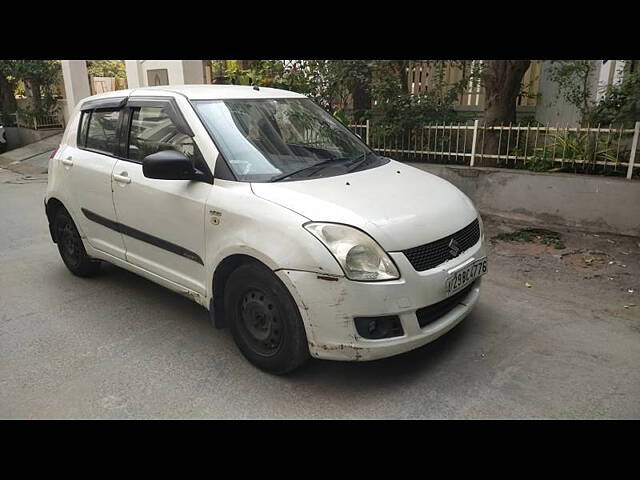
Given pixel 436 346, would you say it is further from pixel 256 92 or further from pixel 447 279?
pixel 256 92

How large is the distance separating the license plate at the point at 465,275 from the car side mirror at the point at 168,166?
1.78m

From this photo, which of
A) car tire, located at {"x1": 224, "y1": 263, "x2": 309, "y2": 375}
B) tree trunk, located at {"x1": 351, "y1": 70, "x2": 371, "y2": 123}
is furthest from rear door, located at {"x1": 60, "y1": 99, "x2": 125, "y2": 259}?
tree trunk, located at {"x1": 351, "y1": 70, "x2": 371, "y2": 123}

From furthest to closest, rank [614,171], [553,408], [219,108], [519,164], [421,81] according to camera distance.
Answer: [421,81] < [519,164] < [614,171] < [219,108] < [553,408]

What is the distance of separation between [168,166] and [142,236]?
0.86m

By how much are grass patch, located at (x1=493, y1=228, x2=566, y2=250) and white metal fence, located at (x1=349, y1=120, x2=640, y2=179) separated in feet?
3.19

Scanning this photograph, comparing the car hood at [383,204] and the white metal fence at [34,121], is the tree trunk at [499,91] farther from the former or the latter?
the white metal fence at [34,121]

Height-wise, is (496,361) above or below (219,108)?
below

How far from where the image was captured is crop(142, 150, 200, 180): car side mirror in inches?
123

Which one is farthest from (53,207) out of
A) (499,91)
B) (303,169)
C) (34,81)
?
(34,81)

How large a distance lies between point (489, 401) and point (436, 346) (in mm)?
643

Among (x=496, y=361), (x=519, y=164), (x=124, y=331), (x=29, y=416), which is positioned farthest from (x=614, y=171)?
(x=29, y=416)

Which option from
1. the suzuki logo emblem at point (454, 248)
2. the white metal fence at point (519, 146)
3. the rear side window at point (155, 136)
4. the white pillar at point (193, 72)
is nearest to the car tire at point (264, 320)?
the rear side window at point (155, 136)

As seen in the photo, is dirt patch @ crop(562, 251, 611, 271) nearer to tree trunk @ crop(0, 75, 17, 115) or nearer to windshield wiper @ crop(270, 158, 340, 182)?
windshield wiper @ crop(270, 158, 340, 182)

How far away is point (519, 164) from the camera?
21.9 ft
